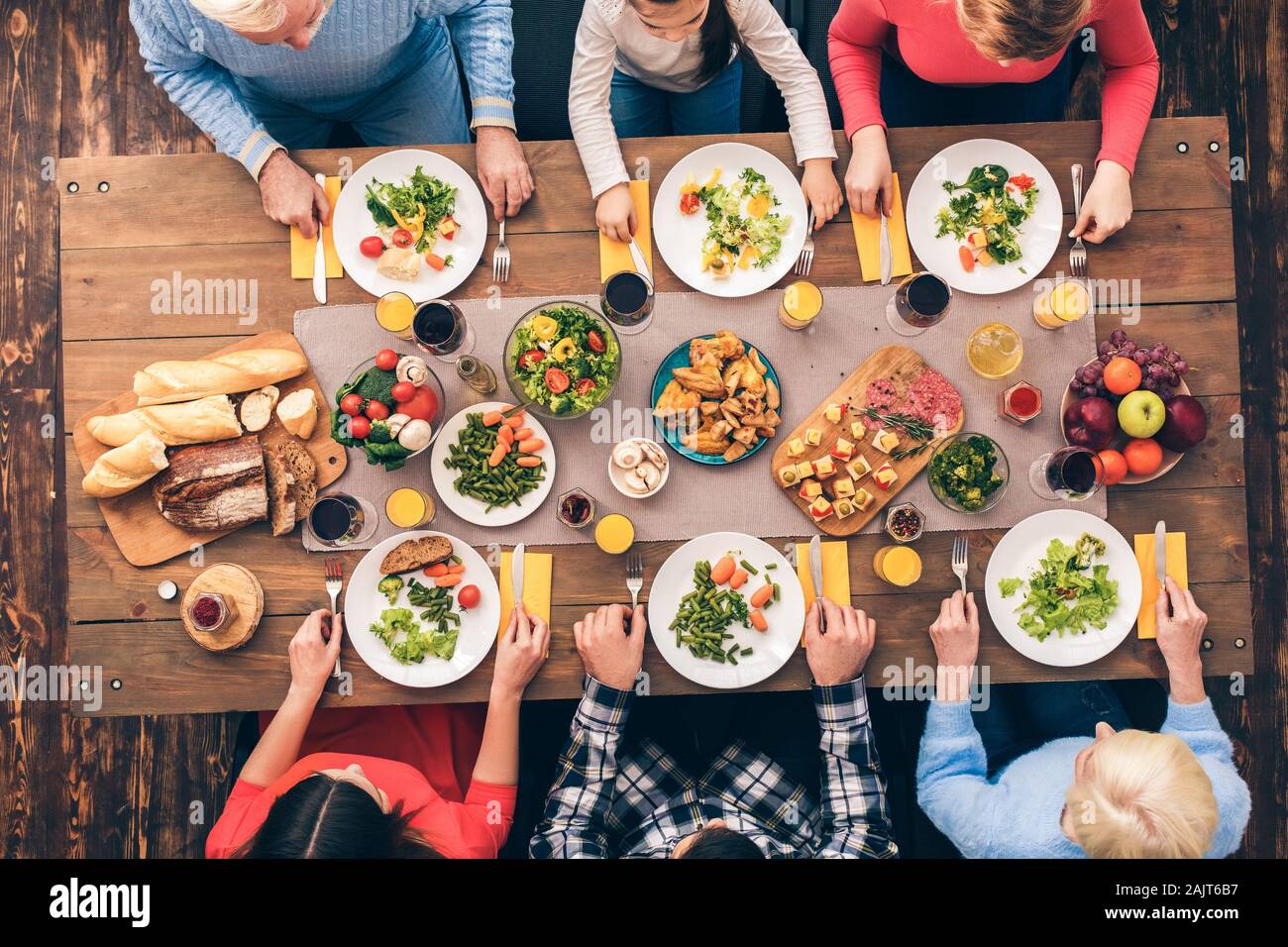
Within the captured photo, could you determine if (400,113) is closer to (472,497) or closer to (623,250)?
(623,250)

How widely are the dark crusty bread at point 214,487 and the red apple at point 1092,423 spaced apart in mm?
2042

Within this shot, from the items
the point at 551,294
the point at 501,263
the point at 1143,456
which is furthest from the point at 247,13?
the point at 1143,456

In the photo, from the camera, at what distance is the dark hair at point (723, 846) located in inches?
75.7

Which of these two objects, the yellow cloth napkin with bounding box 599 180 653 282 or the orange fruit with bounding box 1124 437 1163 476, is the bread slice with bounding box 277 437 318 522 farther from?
the orange fruit with bounding box 1124 437 1163 476

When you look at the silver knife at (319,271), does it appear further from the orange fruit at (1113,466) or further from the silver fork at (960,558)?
the orange fruit at (1113,466)

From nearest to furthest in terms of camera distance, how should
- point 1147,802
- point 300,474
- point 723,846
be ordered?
point 1147,802
point 723,846
point 300,474

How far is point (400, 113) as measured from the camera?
2500 mm

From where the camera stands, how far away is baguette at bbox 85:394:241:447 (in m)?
1.98

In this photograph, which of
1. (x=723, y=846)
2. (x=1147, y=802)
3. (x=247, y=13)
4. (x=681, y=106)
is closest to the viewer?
(x=247, y=13)

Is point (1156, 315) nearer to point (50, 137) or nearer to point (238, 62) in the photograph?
point (238, 62)

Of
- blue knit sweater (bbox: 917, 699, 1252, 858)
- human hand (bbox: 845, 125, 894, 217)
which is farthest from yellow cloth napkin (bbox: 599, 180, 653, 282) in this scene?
blue knit sweater (bbox: 917, 699, 1252, 858)

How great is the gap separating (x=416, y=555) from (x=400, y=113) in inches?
56.1

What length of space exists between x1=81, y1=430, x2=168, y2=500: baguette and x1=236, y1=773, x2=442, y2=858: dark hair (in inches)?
33.3
